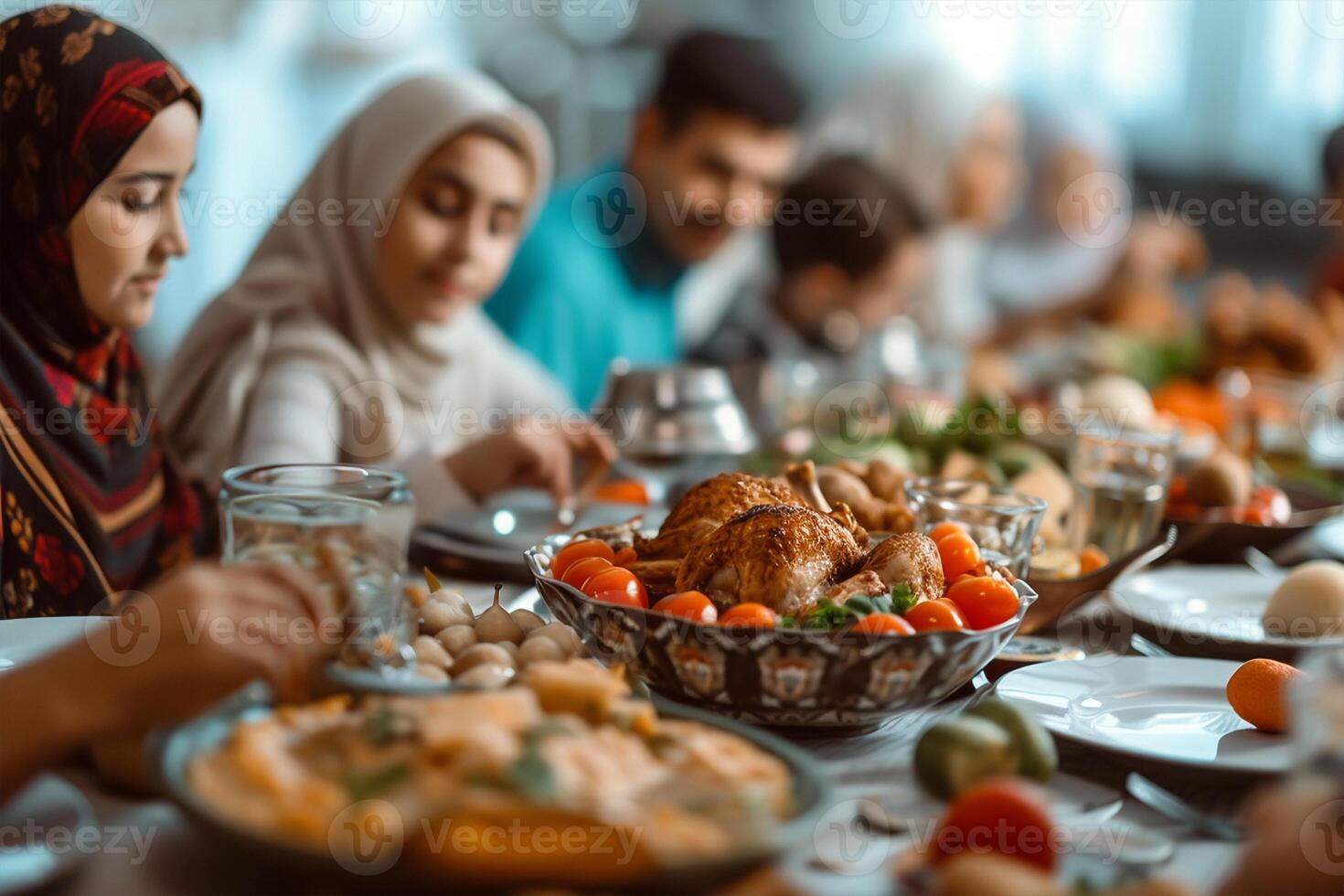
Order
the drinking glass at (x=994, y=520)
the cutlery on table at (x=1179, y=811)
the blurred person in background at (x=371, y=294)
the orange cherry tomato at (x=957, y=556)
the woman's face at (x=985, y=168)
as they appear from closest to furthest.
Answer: the cutlery on table at (x=1179, y=811)
the orange cherry tomato at (x=957, y=556)
the drinking glass at (x=994, y=520)
the blurred person in background at (x=371, y=294)
the woman's face at (x=985, y=168)

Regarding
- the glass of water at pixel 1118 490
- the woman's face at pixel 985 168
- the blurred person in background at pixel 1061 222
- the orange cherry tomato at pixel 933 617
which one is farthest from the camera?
the blurred person in background at pixel 1061 222

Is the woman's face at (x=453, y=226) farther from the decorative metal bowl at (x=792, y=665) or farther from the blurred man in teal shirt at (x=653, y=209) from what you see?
the decorative metal bowl at (x=792, y=665)

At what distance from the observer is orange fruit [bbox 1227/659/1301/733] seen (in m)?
0.81

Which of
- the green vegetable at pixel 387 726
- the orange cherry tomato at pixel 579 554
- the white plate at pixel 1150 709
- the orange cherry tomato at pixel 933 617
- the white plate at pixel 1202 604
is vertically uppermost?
the green vegetable at pixel 387 726

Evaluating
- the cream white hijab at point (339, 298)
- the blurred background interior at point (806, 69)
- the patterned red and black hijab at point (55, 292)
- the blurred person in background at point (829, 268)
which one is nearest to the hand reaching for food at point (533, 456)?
the cream white hijab at point (339, 298)

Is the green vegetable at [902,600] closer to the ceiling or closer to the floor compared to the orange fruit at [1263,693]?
closer to the ceiling

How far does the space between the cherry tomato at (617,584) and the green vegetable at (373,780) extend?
10.8 inches

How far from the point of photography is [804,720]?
0.76 metres

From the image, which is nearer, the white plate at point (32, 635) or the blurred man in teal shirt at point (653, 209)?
the white plate at point (32, 635)

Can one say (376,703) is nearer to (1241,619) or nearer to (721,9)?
(1241,619)

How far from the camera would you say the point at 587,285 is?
8.80 ft

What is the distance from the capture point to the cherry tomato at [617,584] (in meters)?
0.82

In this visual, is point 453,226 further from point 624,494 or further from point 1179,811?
point 1179,811

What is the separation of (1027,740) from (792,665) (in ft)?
0.44
